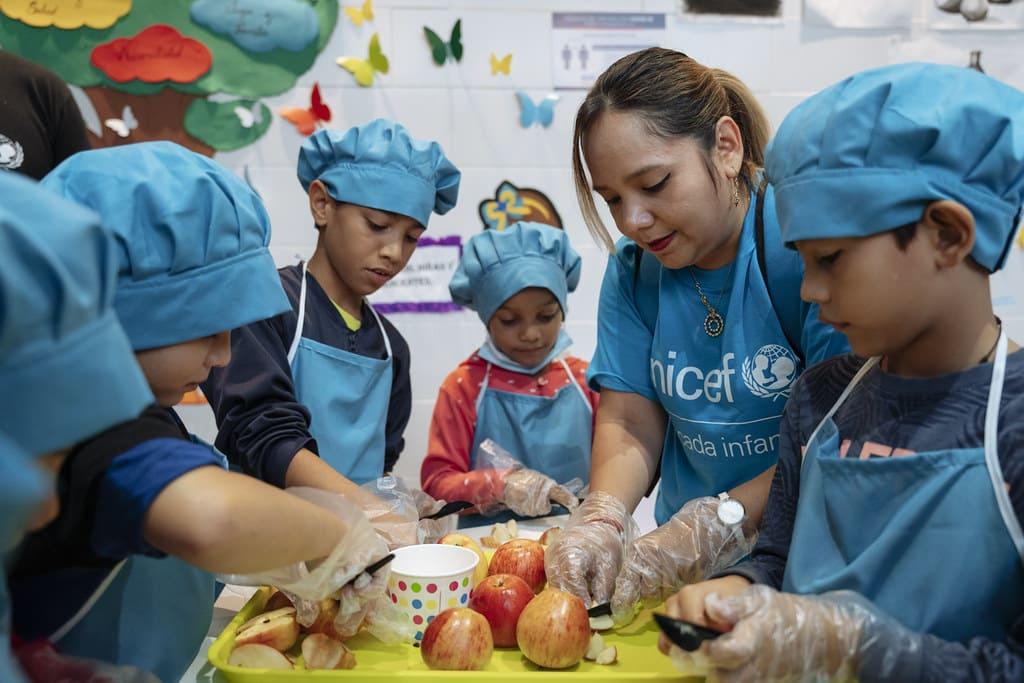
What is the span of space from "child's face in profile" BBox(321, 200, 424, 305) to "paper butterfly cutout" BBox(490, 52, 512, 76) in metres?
1.25

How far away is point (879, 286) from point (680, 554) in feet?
1.78

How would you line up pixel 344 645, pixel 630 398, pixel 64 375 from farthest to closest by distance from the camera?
pixel 630 398
pixel 344 645
pixel 64 375

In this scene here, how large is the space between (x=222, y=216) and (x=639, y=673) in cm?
Answer: 75

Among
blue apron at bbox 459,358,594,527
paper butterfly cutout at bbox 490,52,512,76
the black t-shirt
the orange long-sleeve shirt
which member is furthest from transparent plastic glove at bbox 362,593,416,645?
paper butterfly cutout at bbox 490,52,512,76

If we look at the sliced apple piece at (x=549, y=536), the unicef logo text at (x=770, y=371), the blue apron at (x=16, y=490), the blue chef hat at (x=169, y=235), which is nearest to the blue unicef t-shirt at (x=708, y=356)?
the unicef logo text at (x=770, y=371)

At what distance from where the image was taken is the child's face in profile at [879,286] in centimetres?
91

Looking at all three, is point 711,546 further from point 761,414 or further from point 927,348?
point 927,348

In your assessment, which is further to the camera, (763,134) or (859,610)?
(763,134)

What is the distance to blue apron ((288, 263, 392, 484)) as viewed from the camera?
1798 millimetres

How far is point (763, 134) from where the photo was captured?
1527mm

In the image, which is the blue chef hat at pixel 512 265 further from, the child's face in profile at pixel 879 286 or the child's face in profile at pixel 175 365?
the child's face in profile at pixel 879 286

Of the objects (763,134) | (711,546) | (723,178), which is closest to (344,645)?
(711,546)

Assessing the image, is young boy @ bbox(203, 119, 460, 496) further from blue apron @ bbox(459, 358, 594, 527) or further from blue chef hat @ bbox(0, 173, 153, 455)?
blue chef hat @ bbox(0, 173, 153, 455)

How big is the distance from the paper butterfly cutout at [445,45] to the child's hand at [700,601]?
7.62 feet
